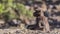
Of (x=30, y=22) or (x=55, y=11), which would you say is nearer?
(x=30, y=22)

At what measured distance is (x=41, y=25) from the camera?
30.2 feet

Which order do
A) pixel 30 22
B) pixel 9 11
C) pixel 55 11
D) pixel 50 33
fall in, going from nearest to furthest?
pixel 50 33 → pixel 30 22 → pixel 9 11 → pixel 55 11

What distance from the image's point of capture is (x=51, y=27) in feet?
32.2

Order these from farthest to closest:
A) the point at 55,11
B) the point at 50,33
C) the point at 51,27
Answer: the point at 55,11, the point at 51,27, the point at 50,33

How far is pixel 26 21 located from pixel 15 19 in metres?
0.55

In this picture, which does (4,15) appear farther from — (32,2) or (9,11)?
(32,2)

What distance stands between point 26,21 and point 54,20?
109 cm

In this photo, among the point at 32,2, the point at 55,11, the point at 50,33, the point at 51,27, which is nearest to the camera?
the point at 50,33

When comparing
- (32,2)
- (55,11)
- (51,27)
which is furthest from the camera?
(32,2)

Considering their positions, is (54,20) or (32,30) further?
(54,20)

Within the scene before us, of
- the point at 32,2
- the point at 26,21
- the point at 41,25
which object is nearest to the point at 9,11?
the point at 26,21

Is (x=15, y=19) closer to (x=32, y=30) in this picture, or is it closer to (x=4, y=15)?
(x=4, y=15)

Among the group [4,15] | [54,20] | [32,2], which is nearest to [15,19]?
[4,15]

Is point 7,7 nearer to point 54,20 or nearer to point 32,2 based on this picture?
point 54,20
